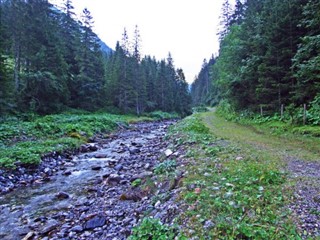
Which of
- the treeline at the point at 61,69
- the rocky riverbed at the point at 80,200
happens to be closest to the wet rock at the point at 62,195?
the rocky riverbed at the point at 80,200

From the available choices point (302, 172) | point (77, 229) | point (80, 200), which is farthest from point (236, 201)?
point (80, 200)

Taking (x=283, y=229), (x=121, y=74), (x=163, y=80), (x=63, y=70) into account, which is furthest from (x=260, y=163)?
(x=163, y=80)

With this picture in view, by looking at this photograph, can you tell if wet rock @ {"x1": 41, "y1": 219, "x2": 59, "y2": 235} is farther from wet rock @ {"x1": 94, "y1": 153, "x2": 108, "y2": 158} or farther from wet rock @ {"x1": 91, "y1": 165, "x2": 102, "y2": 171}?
wet rock @ {"x1": 94, "y1": 153, "x2": 108, "y2": 158}

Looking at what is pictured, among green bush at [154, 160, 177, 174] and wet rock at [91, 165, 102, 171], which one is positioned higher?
green bush at [154, 160, 177, 174]

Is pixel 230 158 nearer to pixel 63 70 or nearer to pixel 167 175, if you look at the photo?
pixel 167 175

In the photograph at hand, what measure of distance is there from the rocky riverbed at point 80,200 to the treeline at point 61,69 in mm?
11753

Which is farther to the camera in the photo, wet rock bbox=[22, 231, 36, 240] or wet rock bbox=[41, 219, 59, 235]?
wet rock bbox=[41, 219, 59, 235]

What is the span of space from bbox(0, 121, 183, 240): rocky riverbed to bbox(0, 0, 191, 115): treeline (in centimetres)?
1175

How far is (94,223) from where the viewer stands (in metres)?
5.45

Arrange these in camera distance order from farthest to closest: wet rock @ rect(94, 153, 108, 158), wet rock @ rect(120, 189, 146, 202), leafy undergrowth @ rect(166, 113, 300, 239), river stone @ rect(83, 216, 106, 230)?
wet rock @ rect(94, 153, 108, 158), wet rock @ rect(120, 189, 146, 202), river stone @ rect(83, 216, 106, 230), leafy undergrowth @ rect(166, 113, 300, 239)

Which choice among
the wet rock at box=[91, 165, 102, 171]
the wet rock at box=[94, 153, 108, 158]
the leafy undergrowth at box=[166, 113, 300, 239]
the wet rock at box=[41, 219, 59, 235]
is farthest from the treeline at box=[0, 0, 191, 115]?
the leafy undergrowth at box=[166, 113, 300, 239]

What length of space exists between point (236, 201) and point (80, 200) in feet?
15.7

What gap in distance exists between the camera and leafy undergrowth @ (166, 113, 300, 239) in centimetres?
376

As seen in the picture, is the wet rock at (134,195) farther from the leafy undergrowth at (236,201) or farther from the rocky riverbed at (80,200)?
the leafy undergrowth at (236,201)
